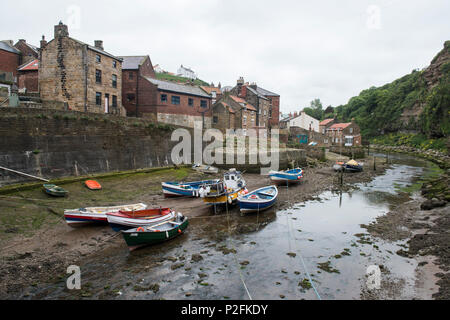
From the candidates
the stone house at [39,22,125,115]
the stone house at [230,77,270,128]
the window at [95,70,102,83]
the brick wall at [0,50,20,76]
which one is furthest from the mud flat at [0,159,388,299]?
the stone house at [230,77,270,128]

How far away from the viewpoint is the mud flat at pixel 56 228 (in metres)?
10.1

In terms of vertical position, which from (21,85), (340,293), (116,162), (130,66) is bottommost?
(340,293)

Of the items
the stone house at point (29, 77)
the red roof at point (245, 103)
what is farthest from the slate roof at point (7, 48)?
the red roof at point (245, 103)

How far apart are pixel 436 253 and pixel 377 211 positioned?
8.09 metres

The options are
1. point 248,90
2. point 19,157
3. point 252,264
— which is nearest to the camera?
point 252,264

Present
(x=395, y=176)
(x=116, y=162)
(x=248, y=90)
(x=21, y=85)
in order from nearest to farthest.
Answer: (x=116, y=162) < (x=21, y=85) < (x=395, y=176) < (x=248, y=90)

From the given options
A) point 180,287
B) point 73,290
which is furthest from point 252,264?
point 73,290

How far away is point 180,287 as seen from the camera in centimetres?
977

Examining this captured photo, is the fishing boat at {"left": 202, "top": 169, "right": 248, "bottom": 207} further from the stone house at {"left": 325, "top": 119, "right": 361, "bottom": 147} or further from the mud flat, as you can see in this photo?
the stone house at {"left": 325, "top": 119, "right": 361, "bottom": 147}

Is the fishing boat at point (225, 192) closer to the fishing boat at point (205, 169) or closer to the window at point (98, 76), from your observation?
the fishing boat at point (205, 169)

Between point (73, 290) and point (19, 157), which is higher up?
point (19, 157)

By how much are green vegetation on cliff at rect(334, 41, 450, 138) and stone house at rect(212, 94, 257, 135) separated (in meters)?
39.4

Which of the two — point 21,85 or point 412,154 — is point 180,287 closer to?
point 21,85

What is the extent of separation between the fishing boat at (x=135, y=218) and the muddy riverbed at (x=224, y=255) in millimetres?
941
